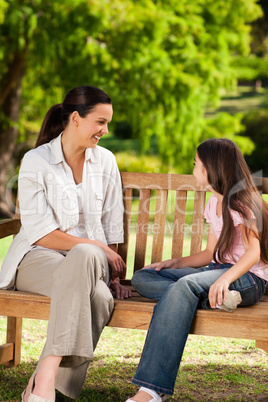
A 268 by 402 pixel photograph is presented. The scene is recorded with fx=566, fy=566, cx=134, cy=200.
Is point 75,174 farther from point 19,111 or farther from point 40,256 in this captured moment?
point 19,111

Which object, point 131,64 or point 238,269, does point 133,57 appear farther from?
point 238,269

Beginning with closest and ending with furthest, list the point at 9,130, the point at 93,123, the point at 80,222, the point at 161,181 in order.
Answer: the point at 93,123 < the point at 80,222 < the point at 161,181 < the point at 9,130

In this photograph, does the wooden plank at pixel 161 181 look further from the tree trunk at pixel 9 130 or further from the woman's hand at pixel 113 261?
the tree trunk at pixel 9 130

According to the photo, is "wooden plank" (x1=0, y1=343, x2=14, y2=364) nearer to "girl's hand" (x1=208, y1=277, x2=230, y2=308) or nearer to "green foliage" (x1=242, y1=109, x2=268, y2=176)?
"girl's hand" (x1=208, y1=277, x2=230, y2=308)

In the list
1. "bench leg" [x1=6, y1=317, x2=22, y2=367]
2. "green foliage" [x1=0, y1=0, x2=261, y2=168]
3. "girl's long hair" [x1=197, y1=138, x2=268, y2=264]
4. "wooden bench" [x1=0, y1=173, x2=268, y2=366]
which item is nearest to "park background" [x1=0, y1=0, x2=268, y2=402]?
"green foliage" [x1=0, y1=0, x2=261, y2=168]

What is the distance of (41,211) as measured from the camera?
289 centimetres

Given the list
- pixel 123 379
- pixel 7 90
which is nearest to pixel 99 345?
pixel 123 379

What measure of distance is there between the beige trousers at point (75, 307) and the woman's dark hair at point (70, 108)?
2.56ft

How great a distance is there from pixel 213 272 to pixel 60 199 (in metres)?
0.88

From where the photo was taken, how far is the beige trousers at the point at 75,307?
2467 mm

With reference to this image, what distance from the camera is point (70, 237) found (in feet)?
9.43

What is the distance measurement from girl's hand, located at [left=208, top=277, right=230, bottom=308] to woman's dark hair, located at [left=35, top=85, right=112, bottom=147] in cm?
112

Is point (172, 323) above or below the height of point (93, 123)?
below

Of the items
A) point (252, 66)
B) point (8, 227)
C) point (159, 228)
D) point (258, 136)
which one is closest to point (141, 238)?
point (159, 228)
